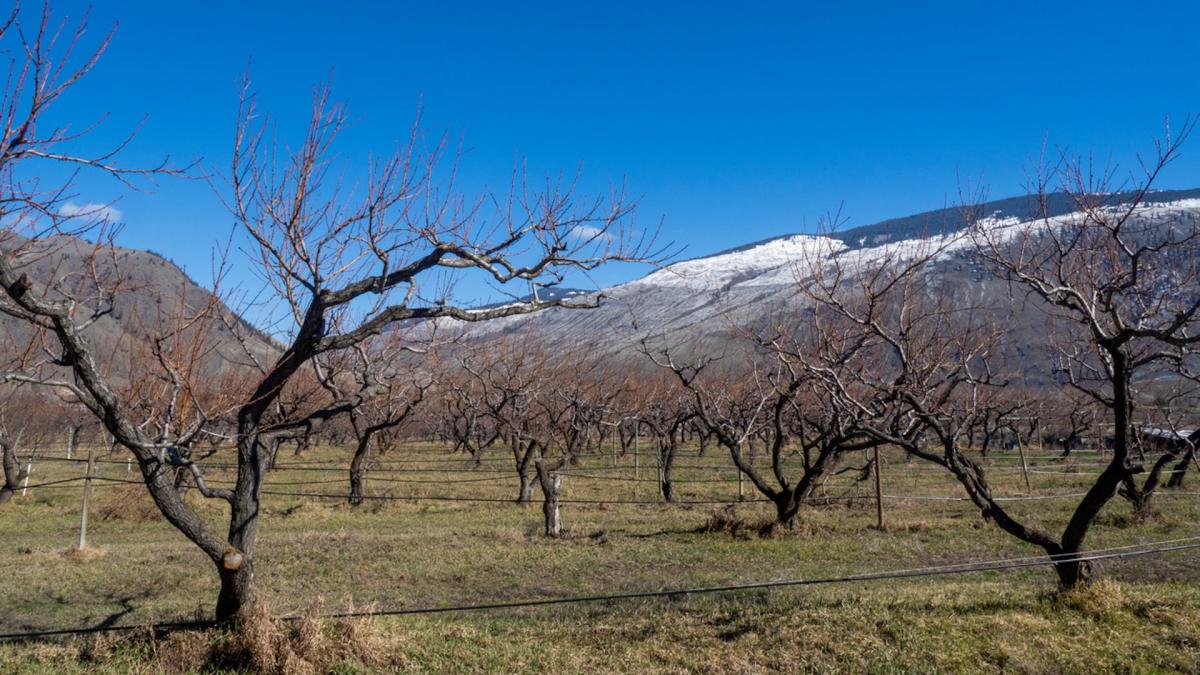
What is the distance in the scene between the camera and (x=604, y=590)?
10.7m

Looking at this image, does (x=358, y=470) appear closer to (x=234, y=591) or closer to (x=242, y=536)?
(x=242, y=536)

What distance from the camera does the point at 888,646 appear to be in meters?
6.68

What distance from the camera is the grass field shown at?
253 inches

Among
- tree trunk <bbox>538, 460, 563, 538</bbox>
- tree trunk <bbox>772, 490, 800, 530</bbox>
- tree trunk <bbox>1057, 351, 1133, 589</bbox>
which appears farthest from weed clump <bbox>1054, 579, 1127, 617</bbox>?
tree trunk <bbox>538, 460, 563, 538</bbox>

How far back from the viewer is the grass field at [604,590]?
6.44 m

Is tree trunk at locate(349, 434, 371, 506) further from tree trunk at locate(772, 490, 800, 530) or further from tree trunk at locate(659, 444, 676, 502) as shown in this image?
tree trunk at locate(772, 490, 800, 530)

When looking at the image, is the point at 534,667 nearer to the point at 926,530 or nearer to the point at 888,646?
the point at 888,646

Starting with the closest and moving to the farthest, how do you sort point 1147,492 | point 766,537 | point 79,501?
point 766,537 < point 1147,492 < point 79,501

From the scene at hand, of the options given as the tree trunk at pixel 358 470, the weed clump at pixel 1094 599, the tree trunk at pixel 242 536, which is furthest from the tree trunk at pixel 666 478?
the tree trunk at pixel 242 536

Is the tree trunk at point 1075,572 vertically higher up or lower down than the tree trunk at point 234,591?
lower down

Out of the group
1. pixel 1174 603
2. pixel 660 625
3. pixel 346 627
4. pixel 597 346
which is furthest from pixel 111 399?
pixel 597 346

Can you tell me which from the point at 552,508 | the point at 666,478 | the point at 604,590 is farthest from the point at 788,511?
the point at 666,478

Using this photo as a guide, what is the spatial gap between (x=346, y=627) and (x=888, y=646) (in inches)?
174

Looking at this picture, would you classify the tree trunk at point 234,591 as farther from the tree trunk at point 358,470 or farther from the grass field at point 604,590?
the tree trunk at point 358,470
